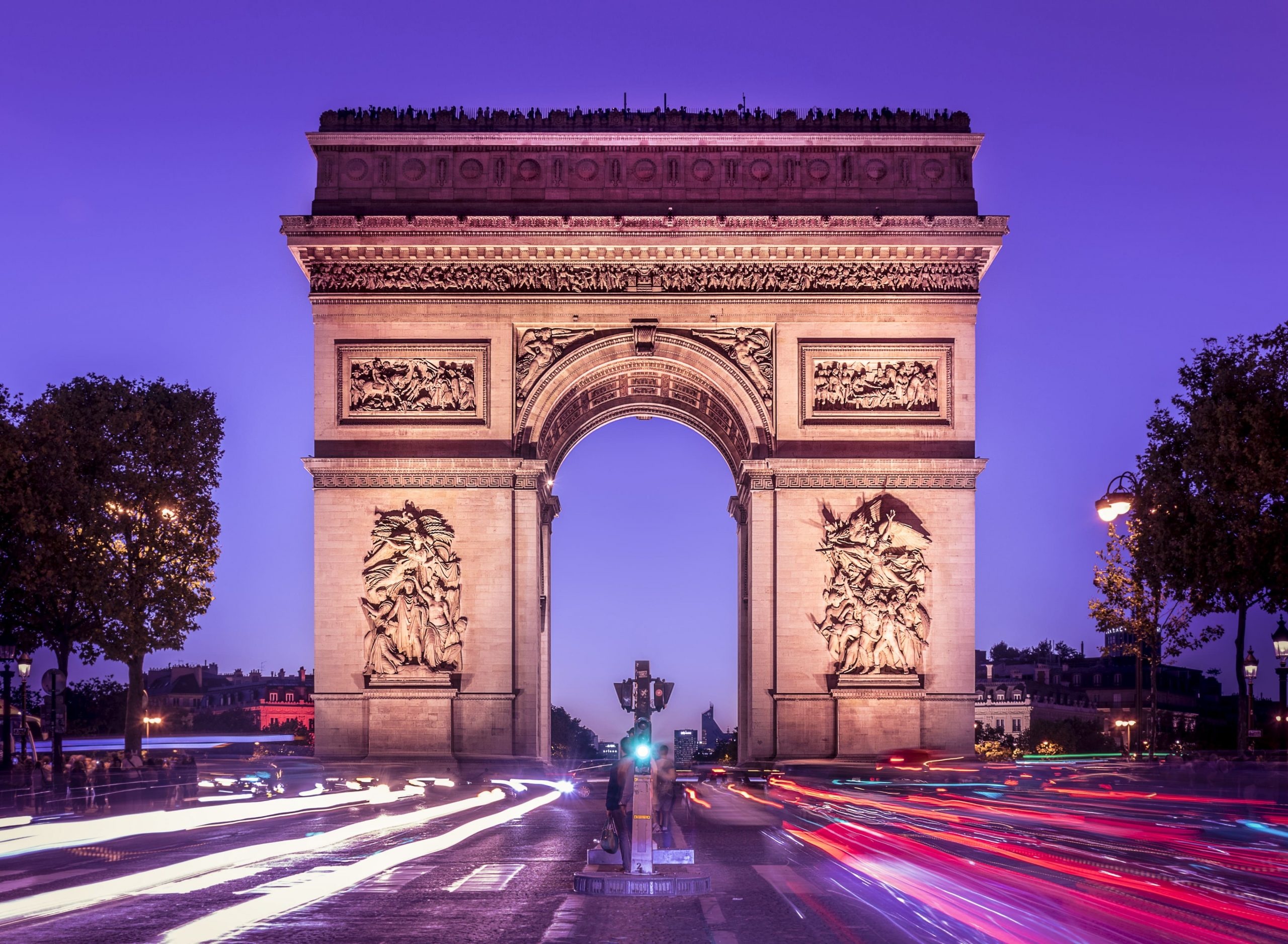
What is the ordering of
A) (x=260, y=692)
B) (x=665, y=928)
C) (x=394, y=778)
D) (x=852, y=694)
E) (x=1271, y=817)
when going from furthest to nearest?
(x=260, y=692) → (x=852, y=694) → (x=394, y=778) → (x=1271, y=817) → (x=665, y=928)

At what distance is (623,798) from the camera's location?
54.3 ft

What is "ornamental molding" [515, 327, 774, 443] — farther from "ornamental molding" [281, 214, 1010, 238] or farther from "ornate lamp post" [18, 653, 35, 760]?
"ornate lamp post" [18, 653, 35, 760]

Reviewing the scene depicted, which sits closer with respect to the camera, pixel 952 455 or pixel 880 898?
pixel 880 898

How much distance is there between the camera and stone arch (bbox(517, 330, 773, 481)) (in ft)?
131

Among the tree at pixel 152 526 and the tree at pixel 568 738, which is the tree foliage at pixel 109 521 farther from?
the tree at pixel 568 738

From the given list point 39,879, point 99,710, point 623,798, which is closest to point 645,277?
point 623,798

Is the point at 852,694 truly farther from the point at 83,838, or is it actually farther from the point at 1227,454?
the point at 83,838

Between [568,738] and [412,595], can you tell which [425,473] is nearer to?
[412,595]

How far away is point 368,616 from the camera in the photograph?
39.0 m

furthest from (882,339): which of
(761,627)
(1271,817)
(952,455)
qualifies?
(1271,817)

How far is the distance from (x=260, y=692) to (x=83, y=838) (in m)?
127

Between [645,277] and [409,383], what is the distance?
255 inches

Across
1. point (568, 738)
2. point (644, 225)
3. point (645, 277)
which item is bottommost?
point (568, 738)

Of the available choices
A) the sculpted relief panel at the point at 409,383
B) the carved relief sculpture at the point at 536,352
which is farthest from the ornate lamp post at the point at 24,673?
the carved relief sculpture at the point at 536,352
